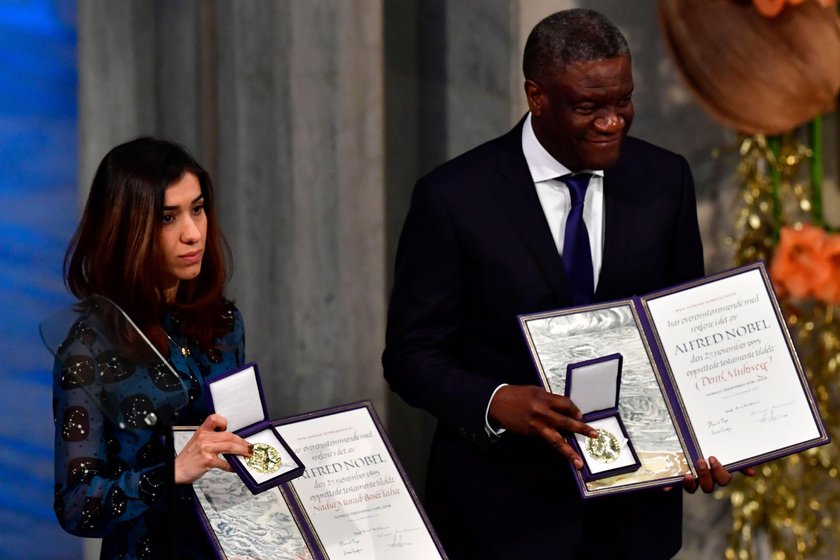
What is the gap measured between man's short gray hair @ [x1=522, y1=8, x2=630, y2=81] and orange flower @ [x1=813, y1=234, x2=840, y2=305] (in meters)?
1.05

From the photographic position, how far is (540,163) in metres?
2.69

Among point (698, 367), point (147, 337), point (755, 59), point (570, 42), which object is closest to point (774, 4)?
point (755, 59)

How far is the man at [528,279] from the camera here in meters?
2.57

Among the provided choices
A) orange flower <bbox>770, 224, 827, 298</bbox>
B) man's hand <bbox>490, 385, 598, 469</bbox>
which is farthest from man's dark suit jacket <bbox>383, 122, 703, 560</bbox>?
orange flower <bbox>770, 224, 827, 298</bbox>

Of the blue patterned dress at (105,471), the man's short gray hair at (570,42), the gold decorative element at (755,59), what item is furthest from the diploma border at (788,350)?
the gold decorative element at (755,59)

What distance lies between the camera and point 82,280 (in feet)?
7.69

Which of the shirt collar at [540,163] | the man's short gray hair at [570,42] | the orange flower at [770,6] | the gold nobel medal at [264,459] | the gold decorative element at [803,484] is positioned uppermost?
the orange flower at [770,6]

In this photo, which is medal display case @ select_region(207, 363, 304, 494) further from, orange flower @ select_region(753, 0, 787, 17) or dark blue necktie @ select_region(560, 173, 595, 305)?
orange flower @ select_region(753, 0, 787, 17)

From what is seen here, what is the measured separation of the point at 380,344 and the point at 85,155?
0.95m

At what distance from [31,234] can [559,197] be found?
1.60 meters

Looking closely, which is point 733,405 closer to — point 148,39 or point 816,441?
point 816,441

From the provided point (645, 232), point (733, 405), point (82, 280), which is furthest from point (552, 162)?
point (82, 280)
